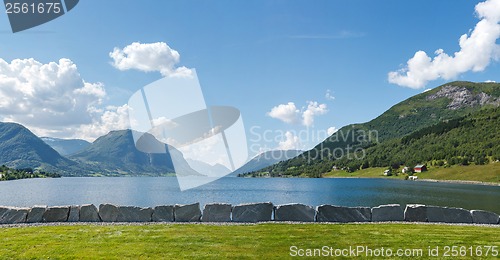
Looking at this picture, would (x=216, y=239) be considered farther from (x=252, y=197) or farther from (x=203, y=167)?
(x=252, y=197)

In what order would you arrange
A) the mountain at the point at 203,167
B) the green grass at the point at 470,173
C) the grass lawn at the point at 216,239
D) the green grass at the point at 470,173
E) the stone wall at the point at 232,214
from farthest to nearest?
the green grass at the point at 470,173 < the green grass at the point at 470,173 < the mountain at the point at 203,167 < the stone wall at the point at 232,214 < the grass lawn at the point at 216,239

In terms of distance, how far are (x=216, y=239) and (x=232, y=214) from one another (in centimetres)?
615

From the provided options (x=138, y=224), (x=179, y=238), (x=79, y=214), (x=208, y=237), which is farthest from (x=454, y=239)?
(x=79, y=214)

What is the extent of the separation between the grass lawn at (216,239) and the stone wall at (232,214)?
215 centimetres

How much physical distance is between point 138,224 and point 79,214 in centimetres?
437

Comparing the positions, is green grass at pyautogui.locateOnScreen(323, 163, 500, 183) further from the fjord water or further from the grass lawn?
the grass lawn

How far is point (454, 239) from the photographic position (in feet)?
55.6

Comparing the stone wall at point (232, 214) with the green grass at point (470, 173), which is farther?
the green grass at point (470, 173)

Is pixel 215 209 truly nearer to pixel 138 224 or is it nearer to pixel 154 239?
pixel 138 224

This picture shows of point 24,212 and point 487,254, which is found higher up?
point 24,212

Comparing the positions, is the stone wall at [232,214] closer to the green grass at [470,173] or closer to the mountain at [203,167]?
the mountain at [203,167]

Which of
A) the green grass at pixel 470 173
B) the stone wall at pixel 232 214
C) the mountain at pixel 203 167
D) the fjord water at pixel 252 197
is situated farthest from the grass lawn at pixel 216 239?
the green grass at pixel 470 173

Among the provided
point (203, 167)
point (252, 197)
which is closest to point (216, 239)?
point (203, 167)

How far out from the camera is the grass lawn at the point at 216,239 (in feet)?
47.2
